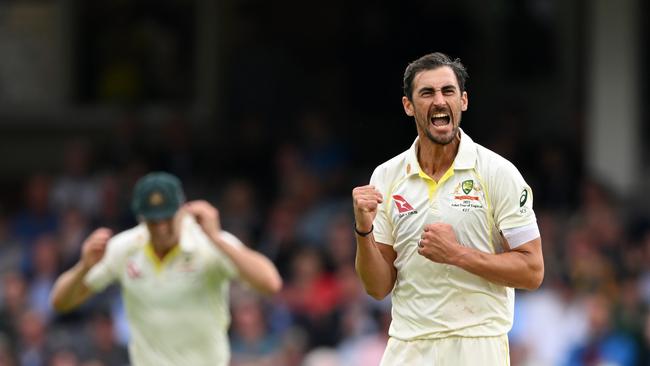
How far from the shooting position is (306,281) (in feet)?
42.9

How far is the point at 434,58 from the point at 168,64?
12.3m

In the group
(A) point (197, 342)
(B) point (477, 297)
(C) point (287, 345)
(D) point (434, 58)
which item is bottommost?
(C) point (287, 345)

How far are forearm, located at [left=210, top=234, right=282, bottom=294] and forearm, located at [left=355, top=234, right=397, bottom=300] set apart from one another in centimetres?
190

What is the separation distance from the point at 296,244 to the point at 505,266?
793 centimetres

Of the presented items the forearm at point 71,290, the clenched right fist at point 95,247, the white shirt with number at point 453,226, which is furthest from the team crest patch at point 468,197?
the forearm at point 71,290

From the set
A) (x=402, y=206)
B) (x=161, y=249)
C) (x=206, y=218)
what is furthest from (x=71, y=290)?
(x=402, y=206)

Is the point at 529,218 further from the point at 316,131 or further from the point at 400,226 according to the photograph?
the point at 316,131

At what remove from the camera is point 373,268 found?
239 inches

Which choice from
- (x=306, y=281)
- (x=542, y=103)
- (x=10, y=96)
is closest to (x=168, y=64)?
(x=10, y=96)

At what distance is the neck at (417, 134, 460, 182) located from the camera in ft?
20.0

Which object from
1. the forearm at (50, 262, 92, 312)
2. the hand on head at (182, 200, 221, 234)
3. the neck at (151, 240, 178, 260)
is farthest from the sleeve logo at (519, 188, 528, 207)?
the forearm at (50, 262, 92, 312)

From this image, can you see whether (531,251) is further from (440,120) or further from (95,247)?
(95,247)

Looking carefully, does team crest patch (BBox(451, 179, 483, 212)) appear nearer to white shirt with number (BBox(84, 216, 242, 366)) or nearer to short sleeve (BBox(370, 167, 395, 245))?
short sleeve (BBox(370, 167, 395, 245))

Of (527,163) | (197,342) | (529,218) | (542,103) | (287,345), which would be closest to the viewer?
(529,218)
